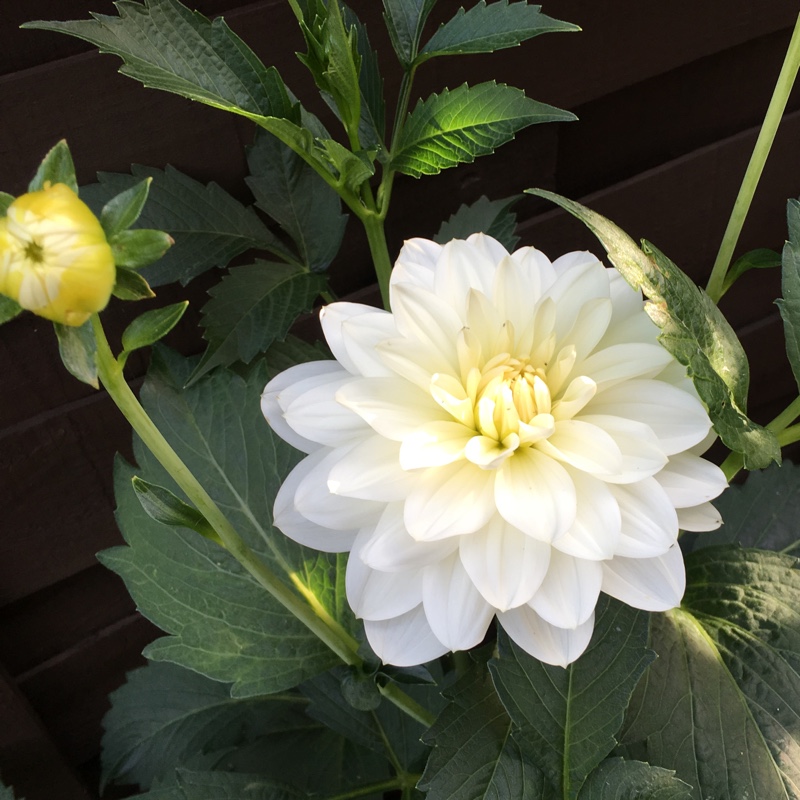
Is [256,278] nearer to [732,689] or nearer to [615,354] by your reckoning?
[615,354]

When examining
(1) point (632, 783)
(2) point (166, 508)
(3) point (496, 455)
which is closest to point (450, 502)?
(3) point (496, 455)

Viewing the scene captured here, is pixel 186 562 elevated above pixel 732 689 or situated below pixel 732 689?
above

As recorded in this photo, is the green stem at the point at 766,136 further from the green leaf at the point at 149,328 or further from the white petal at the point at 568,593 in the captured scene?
the green leaf at the point at 149,328

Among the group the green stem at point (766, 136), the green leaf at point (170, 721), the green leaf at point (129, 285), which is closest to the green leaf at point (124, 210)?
the green leaf at point (129, 285)

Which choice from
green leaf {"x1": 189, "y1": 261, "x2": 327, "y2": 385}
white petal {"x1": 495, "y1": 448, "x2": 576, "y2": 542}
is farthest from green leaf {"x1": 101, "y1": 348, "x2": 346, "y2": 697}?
white petal {"x1": 495, "y1": 448, "x2": 576, "y2": 542}

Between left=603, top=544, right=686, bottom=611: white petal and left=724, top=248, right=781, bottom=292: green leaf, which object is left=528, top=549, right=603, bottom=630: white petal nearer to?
left=603, top=544, right=686, bottom=611: white petal

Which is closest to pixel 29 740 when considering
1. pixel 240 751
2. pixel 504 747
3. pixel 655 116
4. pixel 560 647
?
pixel 240 751
